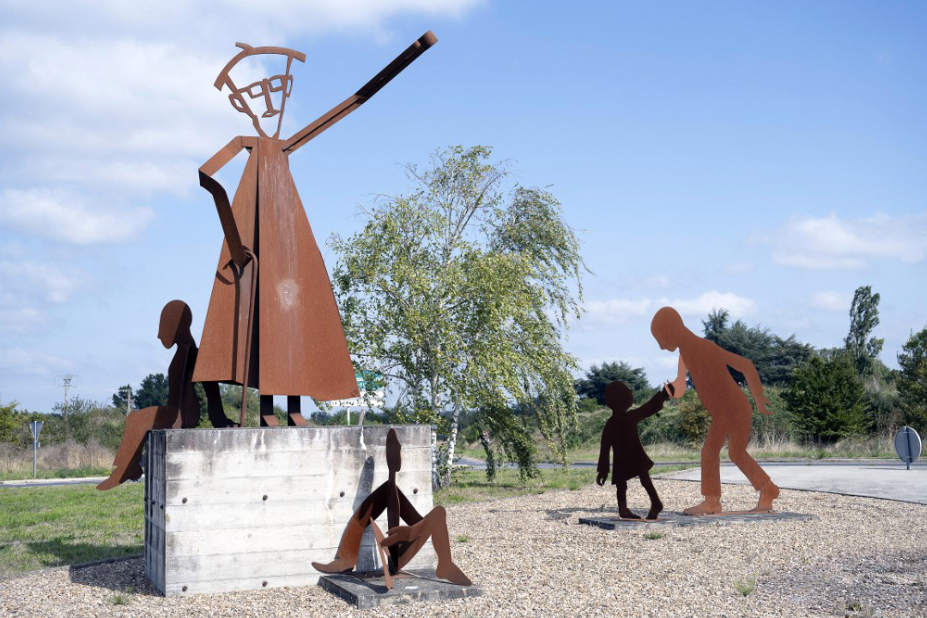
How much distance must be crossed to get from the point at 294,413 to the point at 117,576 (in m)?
2.22

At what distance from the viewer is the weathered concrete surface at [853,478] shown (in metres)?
13.6

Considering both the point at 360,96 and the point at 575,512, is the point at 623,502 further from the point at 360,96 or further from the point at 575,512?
the point at 360,96

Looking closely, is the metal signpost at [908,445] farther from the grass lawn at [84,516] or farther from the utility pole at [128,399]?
the utility pole at [128,399]

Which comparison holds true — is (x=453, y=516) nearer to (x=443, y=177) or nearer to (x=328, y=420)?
(x=443, y=177)

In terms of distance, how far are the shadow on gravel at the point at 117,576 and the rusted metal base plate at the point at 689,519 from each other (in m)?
5.12

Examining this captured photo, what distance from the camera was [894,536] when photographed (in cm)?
961

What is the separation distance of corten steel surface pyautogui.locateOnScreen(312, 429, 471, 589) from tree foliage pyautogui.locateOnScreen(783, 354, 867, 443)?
2155 cm

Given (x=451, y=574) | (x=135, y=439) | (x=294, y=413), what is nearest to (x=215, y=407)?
(x=135, y=439)

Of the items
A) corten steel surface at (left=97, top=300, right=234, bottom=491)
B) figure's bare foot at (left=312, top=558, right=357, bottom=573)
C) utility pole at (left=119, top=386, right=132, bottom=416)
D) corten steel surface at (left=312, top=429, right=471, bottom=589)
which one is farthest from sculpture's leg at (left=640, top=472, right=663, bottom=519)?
utility pole at (left=119, top=386, right=132, bottom=416)

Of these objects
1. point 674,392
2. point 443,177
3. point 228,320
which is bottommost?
point 674,392

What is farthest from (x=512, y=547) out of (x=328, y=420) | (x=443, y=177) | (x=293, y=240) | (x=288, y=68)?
(x=328, y=420)

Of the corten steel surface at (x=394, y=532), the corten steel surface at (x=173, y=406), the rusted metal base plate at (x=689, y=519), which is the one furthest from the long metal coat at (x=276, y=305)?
the rusted metal base plate at (x=689, y=519)

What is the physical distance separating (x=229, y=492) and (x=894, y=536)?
721 cm

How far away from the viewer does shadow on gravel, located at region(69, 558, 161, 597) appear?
7.23m
